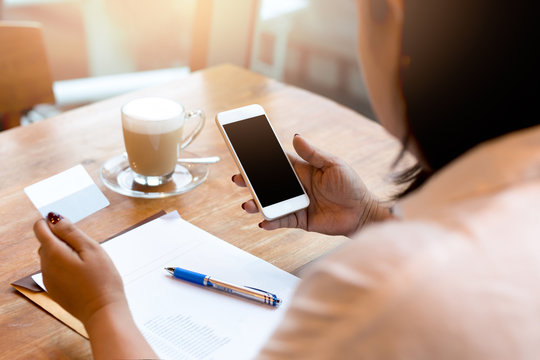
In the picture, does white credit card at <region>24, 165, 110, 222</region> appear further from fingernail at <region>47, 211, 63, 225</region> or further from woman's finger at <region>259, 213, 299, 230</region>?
woman's finger at <region>259, 213, 299, 230</region>

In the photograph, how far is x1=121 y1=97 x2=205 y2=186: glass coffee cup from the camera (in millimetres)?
1030

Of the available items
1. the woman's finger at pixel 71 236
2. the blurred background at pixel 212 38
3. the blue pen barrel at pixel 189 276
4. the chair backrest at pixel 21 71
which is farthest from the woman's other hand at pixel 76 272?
the blurred background at pixel 212 38

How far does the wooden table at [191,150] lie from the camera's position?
781mm

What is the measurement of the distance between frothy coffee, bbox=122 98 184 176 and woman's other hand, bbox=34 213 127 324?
29cm

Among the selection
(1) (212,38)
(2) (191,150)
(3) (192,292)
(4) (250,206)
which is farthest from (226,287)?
(1) (212,38)

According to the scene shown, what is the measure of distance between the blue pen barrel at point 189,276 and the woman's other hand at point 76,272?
0.12m

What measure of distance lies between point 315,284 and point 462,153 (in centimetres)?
21

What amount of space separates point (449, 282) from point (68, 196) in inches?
29.5

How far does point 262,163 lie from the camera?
970 mm

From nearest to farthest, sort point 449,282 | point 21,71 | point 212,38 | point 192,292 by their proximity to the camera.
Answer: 1. point 449,282
2. point 192,292
3. point 21,71
4. point 212,38

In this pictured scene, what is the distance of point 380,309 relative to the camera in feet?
1.32

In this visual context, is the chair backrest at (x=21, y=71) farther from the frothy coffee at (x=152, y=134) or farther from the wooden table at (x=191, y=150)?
the frothy coffee at (x=152, y=134)

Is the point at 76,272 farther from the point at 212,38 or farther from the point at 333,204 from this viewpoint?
the point at 212,38

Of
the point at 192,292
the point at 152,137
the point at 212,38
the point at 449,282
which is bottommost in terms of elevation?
the point at 212,38
